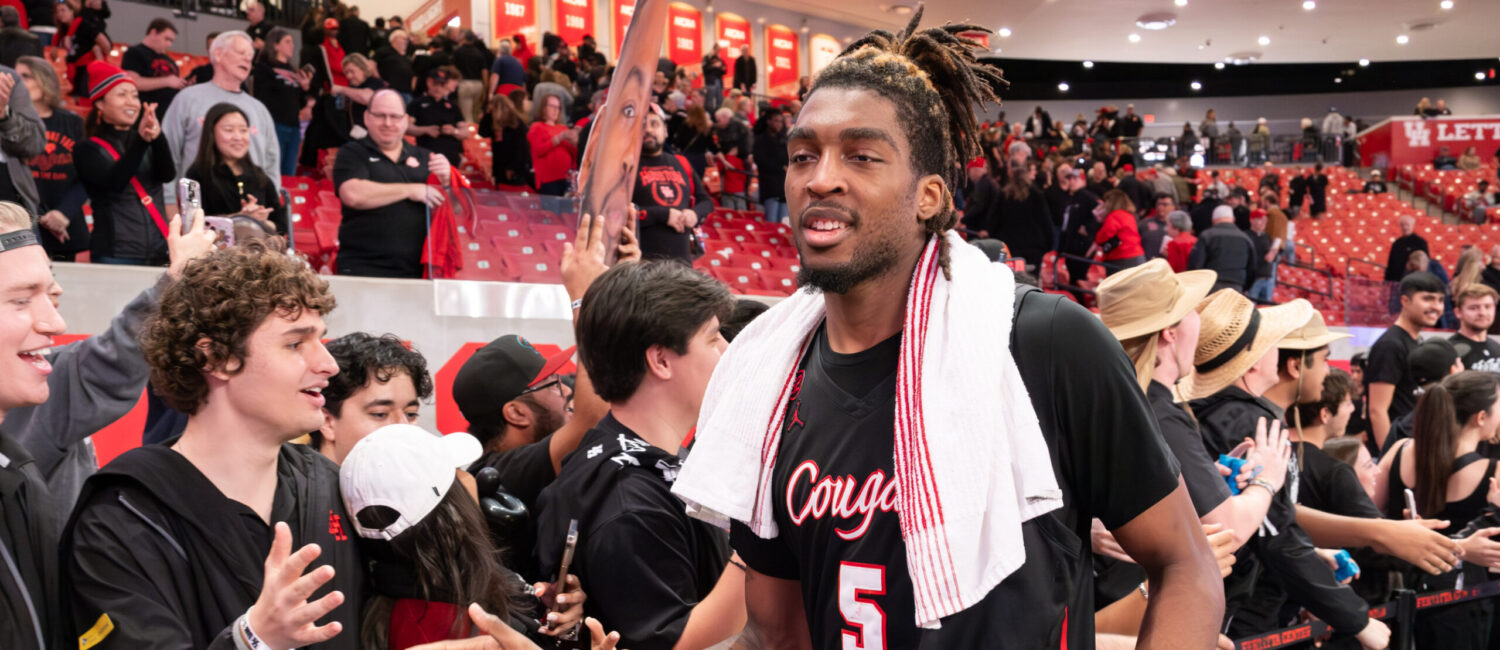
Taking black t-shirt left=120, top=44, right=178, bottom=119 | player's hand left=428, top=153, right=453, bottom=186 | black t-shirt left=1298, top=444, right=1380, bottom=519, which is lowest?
black t-shirt left=1298, top=444, right=1380, bottom=519

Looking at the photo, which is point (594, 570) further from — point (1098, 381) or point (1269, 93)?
point (1269, 93)

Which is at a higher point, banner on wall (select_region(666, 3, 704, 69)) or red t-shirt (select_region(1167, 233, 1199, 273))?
banner on wall (select_region(666, 3, 704, 69))

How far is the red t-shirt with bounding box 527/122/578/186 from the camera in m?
10.1

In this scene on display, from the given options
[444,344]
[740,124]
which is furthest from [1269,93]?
[444,344]

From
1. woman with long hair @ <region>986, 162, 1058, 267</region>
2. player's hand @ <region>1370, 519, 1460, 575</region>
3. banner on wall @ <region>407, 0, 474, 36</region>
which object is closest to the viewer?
player's hand @ <region>1370, 519, 1460, 575</region>

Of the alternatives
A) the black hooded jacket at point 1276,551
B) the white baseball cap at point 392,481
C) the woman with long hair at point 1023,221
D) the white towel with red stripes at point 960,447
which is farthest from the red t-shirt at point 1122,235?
the white towel with red stripes at point 960,447

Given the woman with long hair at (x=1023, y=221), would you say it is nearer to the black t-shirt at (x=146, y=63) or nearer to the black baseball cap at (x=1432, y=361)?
the black baseball cap at (x=1432, y=361)

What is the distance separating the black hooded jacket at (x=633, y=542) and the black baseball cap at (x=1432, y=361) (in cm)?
553

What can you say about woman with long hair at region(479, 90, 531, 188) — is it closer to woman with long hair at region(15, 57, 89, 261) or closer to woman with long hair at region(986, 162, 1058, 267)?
woman with long hair at region(986, 162, 1058, 267)

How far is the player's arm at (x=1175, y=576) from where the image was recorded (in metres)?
1.60

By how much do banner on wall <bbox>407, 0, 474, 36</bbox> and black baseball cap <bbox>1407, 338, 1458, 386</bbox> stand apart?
17.9 metres

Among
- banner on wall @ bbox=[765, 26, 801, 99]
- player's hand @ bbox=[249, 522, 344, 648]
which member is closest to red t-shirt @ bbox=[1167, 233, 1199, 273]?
player's hand @ bbox=[249, 522, 344, 648]

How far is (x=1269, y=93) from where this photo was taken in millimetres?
36812

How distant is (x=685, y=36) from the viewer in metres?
23.8
